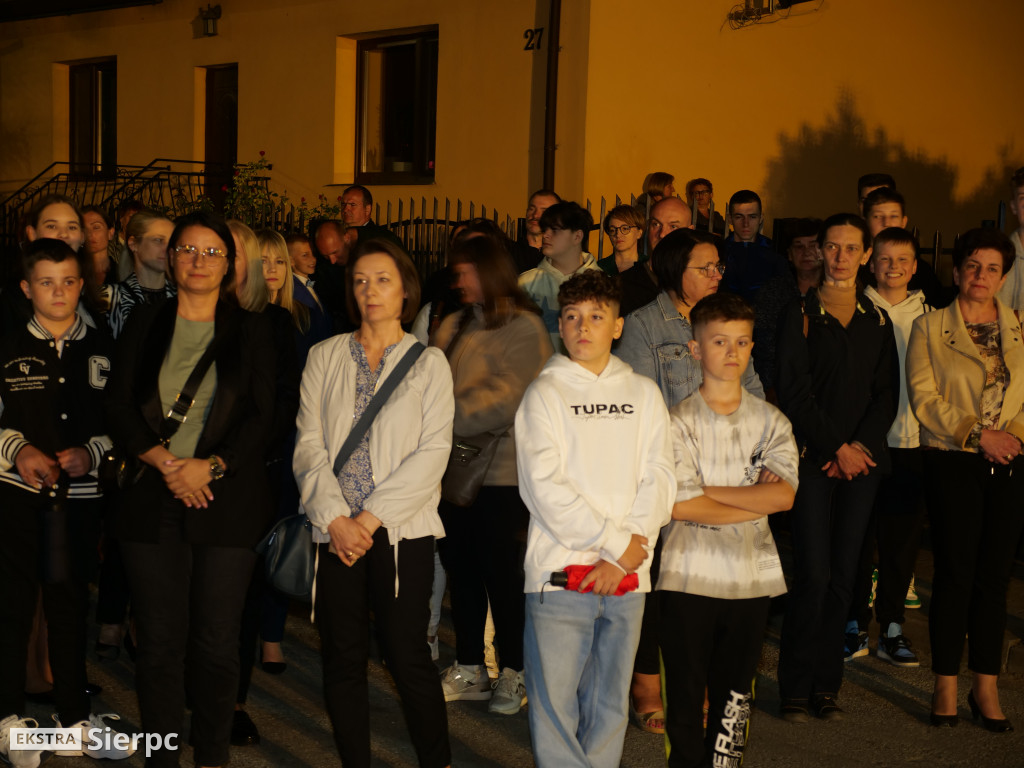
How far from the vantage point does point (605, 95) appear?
38.7 ft

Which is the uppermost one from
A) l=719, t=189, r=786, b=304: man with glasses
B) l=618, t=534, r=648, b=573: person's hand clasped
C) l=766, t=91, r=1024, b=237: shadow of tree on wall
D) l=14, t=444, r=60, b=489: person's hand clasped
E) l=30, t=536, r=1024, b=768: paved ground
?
l=766, t=91, r=1024, b=237: shadow of tree on wall

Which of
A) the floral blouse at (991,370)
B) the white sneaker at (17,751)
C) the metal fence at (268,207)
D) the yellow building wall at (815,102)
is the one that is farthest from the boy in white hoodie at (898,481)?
the yellow building wall at (815,102)

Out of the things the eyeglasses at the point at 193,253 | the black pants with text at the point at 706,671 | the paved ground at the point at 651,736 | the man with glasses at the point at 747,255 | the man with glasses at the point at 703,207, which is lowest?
the paved ground at the point at 651,736

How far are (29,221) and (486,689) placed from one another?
3.13m

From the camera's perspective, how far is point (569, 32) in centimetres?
1175

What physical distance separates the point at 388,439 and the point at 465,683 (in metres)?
1.66

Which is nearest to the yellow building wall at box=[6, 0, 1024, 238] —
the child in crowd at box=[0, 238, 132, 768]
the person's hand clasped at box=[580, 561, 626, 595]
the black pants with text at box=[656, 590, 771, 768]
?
the child in crowd at box=[0, 238, 132, 768]

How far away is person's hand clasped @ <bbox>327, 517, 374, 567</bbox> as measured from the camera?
3.92 meters

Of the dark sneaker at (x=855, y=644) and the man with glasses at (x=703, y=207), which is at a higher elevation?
the man with glasses at (x=703, y=207)

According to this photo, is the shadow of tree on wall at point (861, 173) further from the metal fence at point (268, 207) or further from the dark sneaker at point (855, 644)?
the dark sneaker at point (855, 644)

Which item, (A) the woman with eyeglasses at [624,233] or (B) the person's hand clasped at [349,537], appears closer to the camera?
(B) the person's hand clasped at [349,537]

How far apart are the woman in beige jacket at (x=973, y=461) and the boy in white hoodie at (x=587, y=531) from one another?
172 cm

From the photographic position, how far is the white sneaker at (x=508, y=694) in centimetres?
507

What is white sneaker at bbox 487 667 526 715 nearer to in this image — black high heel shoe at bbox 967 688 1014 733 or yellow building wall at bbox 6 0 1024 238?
black high heel shoe at bbox 967 688 1014 733
